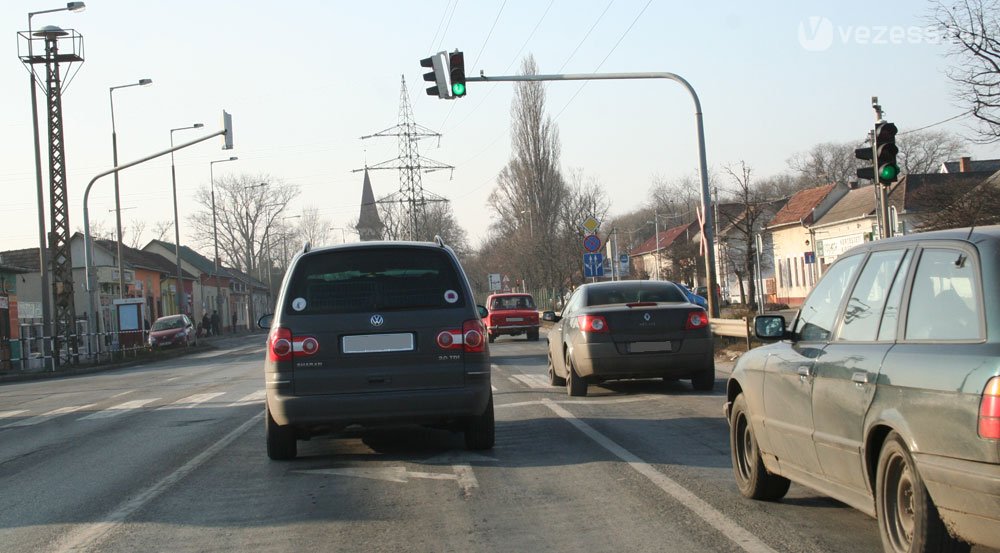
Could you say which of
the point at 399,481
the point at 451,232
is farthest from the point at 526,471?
the point at 451,232

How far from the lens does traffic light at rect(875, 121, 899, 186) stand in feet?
51.7

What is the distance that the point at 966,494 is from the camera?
3955mm

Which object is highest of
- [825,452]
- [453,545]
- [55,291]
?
[55,291]

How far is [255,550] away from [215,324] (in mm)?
70439

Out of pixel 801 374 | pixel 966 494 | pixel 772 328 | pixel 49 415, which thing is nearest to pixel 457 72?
pixel 49 415

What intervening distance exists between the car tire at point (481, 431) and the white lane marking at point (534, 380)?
6369mm

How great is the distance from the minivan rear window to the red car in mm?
24739

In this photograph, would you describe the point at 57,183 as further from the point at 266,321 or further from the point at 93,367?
the point at 266,321

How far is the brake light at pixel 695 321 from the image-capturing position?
13.1 meters

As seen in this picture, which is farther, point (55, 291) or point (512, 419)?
point (55, 291)

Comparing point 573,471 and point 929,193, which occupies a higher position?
point 929,193

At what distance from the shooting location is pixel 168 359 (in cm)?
4016

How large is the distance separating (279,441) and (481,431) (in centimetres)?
173

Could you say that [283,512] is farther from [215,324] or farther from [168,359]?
[215,324]
